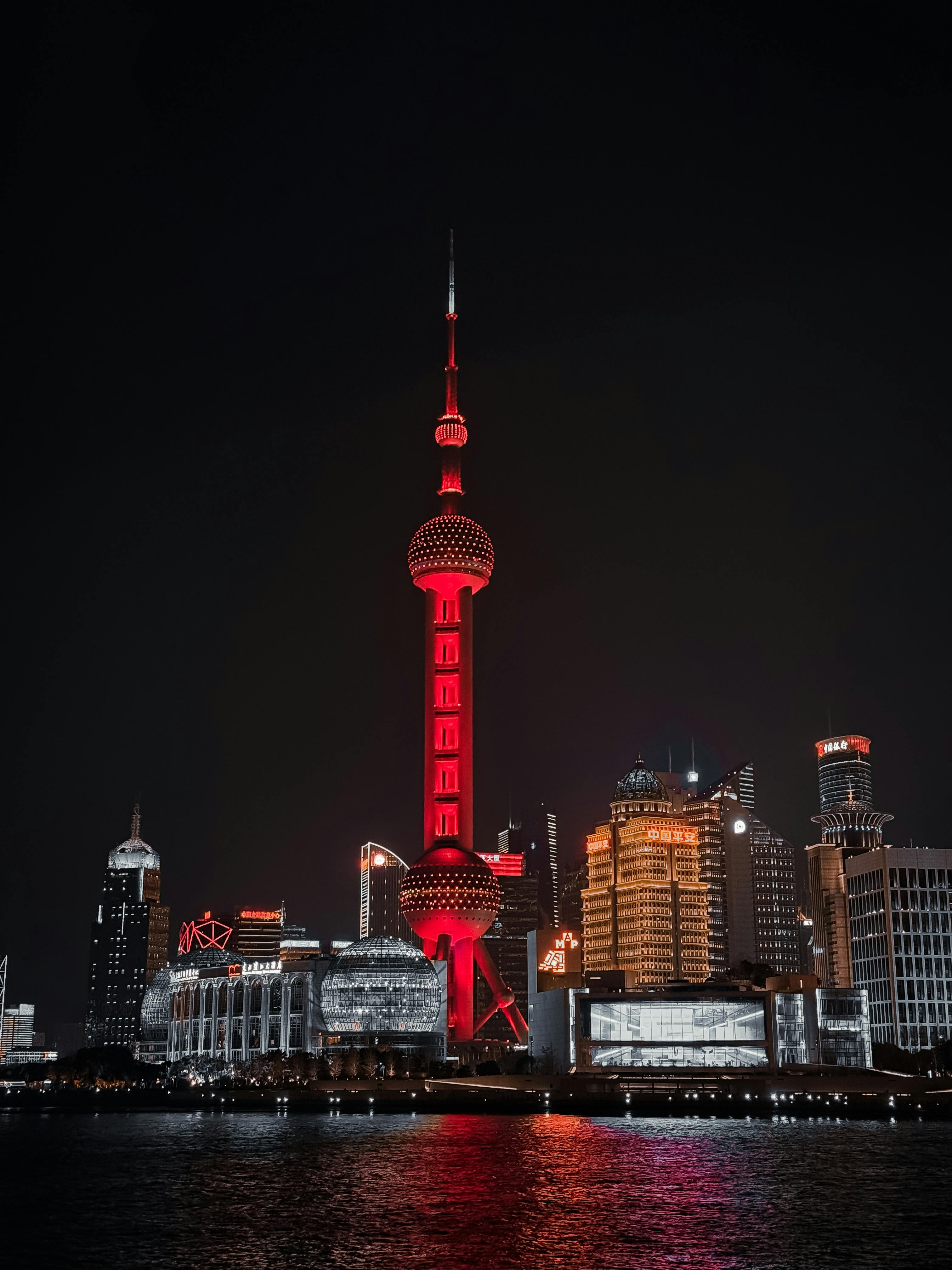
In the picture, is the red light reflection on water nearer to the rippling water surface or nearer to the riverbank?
the rippling water surface

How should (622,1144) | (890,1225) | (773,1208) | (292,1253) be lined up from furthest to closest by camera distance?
(622,1144)
(773,1208)
(890,1225)
(292,1253)

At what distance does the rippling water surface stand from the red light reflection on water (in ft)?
0.73

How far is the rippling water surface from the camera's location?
7081 cm

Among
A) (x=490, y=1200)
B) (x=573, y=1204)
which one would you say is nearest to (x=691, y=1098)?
(x=490, y=1200)

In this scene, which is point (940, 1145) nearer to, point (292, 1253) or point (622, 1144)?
point (622, 1144)

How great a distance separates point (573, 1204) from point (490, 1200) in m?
5.22

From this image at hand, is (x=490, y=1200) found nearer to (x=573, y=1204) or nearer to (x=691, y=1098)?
(x=573, y=1204)

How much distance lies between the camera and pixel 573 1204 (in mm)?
86375

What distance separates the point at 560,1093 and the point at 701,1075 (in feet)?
69.2

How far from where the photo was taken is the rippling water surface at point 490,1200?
70.8 metres

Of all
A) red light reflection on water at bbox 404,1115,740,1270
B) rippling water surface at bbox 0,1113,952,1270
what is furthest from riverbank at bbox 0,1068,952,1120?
red light reflection on water at bbox 404,1115,740,1270

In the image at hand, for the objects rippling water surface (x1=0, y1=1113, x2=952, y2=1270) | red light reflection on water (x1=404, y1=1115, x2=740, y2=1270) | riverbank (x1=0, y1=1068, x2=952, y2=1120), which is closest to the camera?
red light reflection on water (x1=404, y1=1115, x2=740, y2=1270)

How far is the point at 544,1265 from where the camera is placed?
218 ft

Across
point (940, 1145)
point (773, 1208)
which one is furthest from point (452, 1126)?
point (773, 1208)
